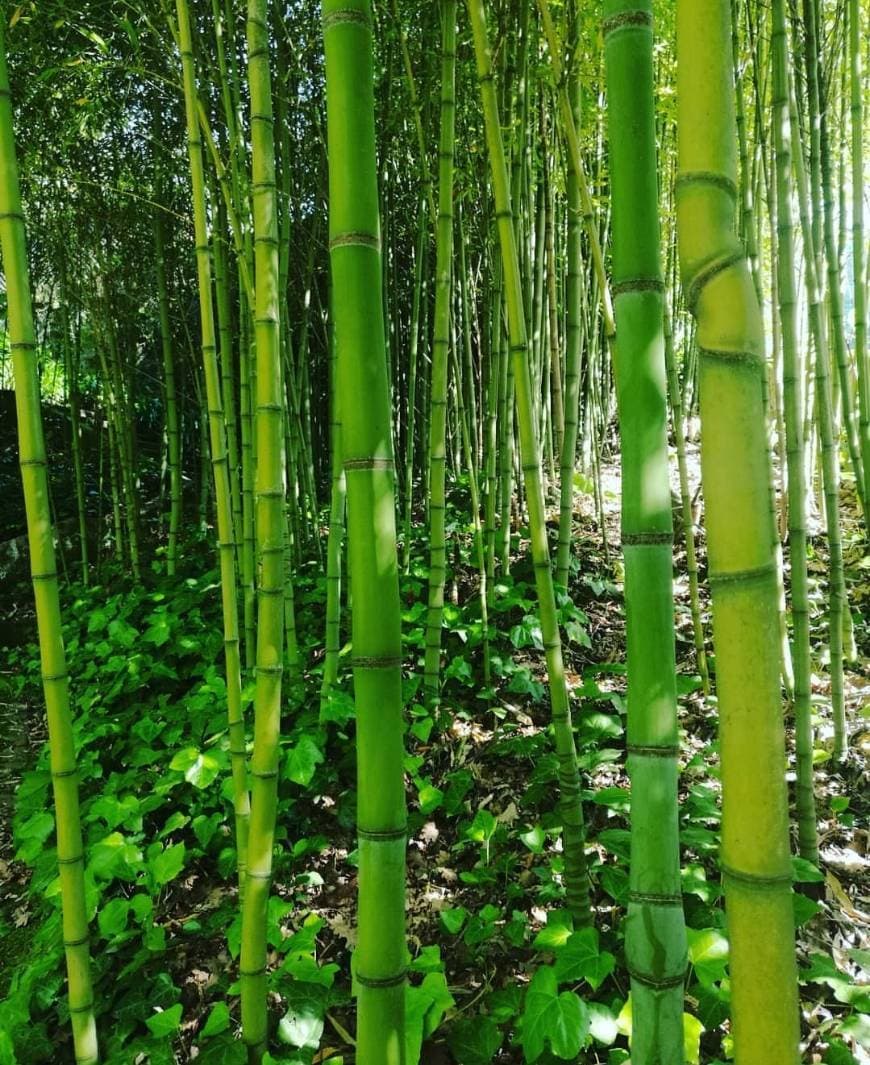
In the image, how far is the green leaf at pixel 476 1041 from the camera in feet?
3.89

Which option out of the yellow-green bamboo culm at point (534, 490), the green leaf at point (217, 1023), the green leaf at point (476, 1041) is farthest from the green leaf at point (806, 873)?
the green leaf at point (217, 1023)

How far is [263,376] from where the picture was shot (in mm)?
1028

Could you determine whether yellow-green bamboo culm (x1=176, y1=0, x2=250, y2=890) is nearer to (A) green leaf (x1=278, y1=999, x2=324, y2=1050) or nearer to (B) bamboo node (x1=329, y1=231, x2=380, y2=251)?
(A) green leaf (x1=278, y1=999, x2=324, y2=1050)

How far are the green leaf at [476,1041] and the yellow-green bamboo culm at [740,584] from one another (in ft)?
2.64

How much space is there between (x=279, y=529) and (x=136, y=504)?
3797 mm

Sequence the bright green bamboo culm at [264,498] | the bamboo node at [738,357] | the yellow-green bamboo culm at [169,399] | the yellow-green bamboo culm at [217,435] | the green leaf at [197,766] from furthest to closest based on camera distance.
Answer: the yellow-green bamboo culm at [169,399] < the green leaf at [197,766] < the yellow-green bamboo culm at [217,435] < the bright green bamboo culm at [264,498] < the bamboo node at [738,357]

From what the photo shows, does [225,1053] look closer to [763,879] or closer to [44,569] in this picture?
[44,569]

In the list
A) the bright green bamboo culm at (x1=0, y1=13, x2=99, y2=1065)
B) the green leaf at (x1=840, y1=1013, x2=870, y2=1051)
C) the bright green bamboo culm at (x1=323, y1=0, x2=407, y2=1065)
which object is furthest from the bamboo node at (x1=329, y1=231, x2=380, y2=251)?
the green leaf at (x1=840, y1=1013, x2=870, y2=1051)

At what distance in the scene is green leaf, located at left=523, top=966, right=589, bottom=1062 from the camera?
42.5 inches

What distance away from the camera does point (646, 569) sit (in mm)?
631

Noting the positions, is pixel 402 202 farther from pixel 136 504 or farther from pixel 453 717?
pixel 453 717

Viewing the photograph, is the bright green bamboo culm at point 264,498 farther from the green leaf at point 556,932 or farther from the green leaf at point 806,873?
the green leaf at point 806,873

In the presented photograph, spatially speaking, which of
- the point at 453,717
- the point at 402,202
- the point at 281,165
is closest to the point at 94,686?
the point at 453,717

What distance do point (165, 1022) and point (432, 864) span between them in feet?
2.23
